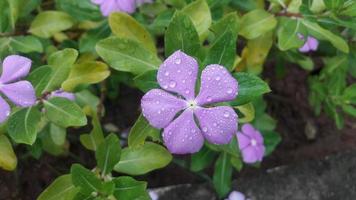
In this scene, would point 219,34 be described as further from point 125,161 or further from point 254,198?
point 254,198

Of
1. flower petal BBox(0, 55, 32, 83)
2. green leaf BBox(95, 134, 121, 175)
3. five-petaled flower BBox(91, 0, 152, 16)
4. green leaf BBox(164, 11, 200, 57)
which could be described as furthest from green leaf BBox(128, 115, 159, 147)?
five-petaled flower BBox(91, 0, 152, 16)

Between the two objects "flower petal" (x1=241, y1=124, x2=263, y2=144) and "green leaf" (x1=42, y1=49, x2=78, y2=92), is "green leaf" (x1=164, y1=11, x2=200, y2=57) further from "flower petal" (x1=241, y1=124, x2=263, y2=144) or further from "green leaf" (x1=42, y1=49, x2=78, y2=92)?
"flower petal" (x1=241, y1=124, x2=263, y2=144)

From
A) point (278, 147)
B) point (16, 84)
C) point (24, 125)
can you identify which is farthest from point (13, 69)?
point (278, 147)

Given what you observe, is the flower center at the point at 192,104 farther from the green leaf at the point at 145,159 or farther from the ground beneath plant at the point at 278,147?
the ground beneath plant at the point at 278,147

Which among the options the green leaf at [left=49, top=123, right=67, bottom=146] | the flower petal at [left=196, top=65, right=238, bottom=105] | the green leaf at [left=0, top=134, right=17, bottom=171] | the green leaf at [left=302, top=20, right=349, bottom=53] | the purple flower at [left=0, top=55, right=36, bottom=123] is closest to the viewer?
the flower petal at [left=196, top=65, right=238, bottom=105]

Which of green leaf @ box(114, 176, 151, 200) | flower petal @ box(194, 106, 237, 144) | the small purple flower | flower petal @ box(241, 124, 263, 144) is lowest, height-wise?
the small purple flower

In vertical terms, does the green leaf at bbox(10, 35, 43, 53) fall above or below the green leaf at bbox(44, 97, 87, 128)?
above
